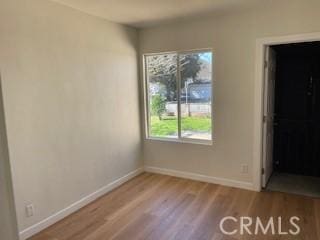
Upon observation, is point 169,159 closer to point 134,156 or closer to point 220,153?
point 134,156

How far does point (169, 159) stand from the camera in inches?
167

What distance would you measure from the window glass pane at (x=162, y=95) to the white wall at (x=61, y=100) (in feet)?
1.44

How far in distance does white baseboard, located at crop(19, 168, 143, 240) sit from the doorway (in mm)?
2282

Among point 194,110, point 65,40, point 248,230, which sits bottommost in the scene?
point 248,230

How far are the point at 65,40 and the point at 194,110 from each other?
2.15 meters

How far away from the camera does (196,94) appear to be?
12.9ft

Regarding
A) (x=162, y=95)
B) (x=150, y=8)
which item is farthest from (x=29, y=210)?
(x=150, y=8)

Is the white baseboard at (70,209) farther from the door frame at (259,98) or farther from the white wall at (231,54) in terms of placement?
the door frame at (259,98)

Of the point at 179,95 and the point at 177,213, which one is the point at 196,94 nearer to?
the point at 179,95

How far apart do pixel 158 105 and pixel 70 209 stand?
214cm

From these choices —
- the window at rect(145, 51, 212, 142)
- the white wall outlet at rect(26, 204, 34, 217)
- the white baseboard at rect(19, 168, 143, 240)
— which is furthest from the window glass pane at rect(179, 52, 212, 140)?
the white wall outlet at rect(26, 204, 34, 217)

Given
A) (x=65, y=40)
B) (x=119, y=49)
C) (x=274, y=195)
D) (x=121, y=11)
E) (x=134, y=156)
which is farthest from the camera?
(x=134, y=156)

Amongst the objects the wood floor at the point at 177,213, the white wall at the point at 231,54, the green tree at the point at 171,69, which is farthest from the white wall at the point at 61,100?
the white wall at the point at 231,54

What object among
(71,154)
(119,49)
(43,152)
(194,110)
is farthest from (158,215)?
(119,49)
